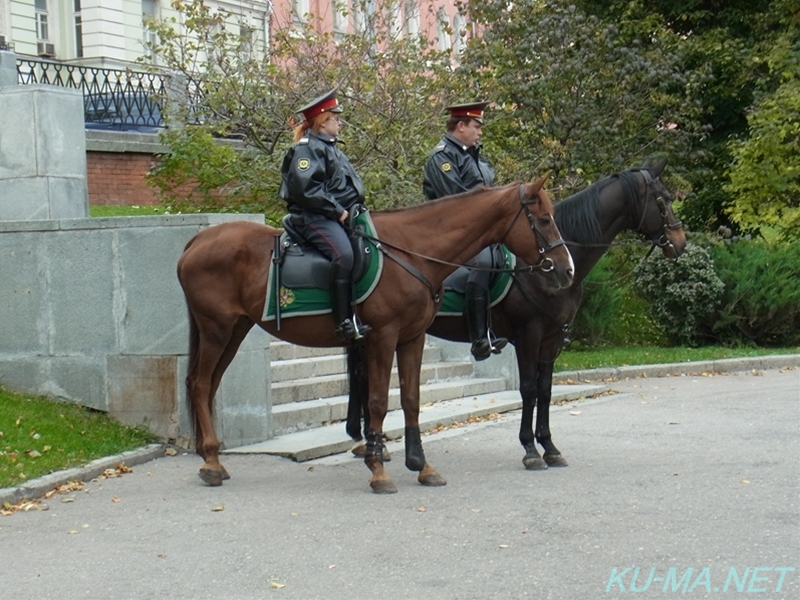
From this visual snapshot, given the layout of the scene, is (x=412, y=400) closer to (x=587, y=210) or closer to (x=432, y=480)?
(x=432, y=480)

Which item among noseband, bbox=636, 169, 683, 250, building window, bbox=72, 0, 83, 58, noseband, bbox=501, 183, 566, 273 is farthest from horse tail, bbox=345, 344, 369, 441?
building window, bbox=72, 0, 83, 58

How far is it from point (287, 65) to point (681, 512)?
35.7 feet

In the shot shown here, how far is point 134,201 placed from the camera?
900 inches

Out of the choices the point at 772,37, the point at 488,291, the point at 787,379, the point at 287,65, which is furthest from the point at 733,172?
the point at 488,291

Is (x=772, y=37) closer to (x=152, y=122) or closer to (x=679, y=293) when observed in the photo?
Answer: (x=679, y=293)

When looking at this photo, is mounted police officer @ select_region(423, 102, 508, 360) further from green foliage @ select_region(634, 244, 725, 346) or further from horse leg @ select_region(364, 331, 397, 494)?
green foliage @ select_region(634, 244, 725, 346)

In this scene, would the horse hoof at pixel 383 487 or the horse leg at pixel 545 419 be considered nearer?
the horse hoof at pixel 383 487

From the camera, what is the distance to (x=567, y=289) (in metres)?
9.41

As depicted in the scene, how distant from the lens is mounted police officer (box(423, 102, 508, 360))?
949 cm

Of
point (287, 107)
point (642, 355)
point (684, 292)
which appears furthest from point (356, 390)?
point (684, 292)

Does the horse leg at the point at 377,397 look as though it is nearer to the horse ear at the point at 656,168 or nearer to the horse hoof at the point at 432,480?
the horse hoof at the point at 432,480

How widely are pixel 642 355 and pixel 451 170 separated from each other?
906cm

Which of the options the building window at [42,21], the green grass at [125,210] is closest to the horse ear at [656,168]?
the green grass at [125,210]

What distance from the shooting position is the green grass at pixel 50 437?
9.12m
